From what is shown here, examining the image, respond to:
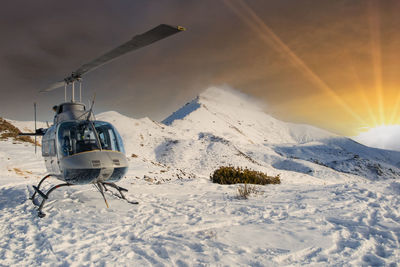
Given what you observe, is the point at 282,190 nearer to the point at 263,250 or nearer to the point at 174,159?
the point at 263,250

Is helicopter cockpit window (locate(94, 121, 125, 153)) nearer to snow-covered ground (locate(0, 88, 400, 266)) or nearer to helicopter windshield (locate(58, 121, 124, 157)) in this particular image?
helicopter windshield (locate(58, 121, 124, 157))

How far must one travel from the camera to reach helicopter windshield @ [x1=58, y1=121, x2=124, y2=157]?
6494 mm

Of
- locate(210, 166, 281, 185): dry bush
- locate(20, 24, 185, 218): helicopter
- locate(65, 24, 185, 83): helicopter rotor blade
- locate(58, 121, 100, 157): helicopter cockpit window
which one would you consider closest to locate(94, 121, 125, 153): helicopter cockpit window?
locate(20, 24, 185, 218): helicopter

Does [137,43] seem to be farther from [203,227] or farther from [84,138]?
[203,227]

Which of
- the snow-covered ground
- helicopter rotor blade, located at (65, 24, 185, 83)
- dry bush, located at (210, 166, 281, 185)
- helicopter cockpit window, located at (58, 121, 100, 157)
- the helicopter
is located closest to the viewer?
the snow-covered ground

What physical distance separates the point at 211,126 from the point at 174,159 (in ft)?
60.2

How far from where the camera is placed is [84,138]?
22.6 ft

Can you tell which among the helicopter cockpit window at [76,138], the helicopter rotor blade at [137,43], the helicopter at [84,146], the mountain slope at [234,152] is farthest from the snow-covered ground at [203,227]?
the mountain slope at [234,152]

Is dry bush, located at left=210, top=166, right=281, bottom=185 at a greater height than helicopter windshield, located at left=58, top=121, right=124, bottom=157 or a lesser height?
lesser

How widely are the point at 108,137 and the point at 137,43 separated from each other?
9.57 feet

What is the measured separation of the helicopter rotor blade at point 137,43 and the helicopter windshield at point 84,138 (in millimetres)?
1656

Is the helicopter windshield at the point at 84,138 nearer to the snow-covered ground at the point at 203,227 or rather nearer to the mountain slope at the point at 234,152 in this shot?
the snow-covered ground at the point at 203,227

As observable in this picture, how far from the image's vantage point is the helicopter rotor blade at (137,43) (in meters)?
4.66

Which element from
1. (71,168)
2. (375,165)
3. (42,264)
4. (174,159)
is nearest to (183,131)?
(174,159)
